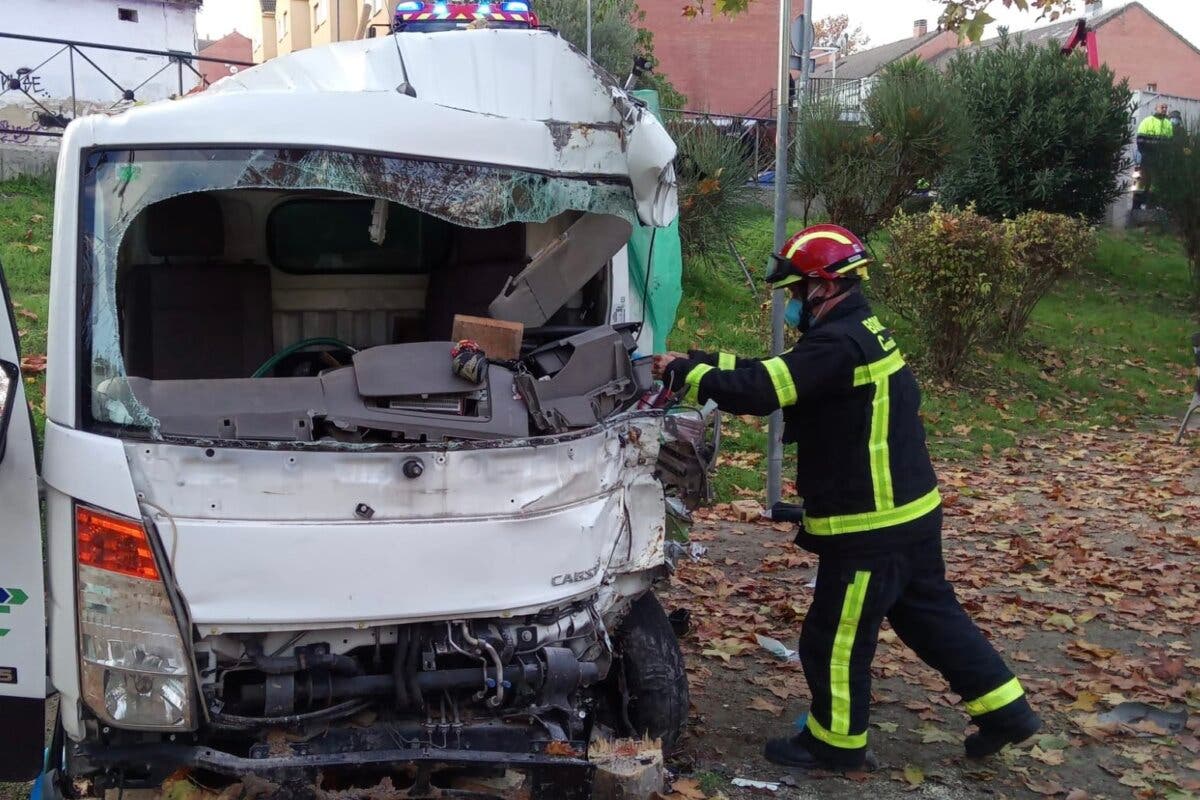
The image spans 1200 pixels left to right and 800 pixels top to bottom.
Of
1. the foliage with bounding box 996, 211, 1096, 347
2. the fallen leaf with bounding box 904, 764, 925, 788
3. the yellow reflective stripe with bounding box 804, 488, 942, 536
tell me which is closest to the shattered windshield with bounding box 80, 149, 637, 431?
the yellow reflective stripe with bounding box 804, 488, 942, 536

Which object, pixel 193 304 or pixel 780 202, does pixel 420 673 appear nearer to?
pixel 193 304

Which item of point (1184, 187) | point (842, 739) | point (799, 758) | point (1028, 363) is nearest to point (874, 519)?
point (842, 739)

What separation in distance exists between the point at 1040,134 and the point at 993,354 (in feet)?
16.8

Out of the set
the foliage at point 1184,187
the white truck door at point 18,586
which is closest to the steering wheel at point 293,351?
the white truck door at point 18,586

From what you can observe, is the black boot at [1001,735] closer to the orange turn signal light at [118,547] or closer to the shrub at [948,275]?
the orange turn signal light at [118,547]

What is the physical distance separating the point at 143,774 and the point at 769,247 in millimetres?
11269

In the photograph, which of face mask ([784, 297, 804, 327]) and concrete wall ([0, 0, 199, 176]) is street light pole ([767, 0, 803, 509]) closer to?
face mask ([784, 297, 804, 327])

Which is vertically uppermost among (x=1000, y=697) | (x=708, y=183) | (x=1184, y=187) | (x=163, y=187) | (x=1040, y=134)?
(x=1040, y=134)

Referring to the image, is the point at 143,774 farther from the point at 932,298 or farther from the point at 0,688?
the point at 932,298

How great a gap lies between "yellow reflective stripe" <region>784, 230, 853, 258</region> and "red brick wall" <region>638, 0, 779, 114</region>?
103 ft

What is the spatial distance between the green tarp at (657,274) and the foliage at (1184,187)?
13648 mm

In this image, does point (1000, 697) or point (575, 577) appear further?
point (1000, 697)

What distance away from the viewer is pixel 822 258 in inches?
163

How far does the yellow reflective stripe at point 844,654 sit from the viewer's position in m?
4.05
